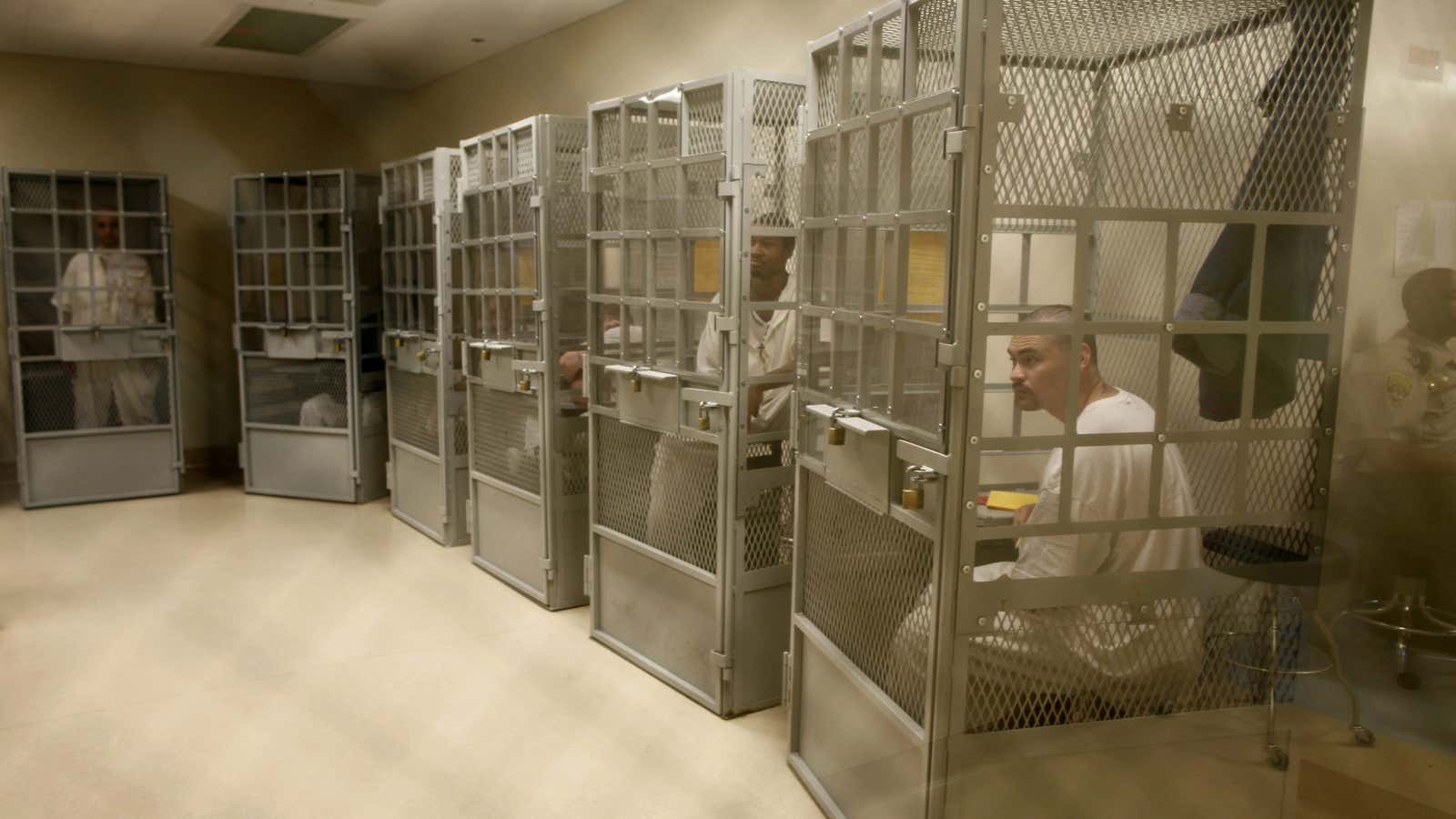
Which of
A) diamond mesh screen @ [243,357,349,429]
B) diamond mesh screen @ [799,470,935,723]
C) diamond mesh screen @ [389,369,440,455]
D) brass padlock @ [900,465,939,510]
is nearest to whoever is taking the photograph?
brass padlock @ [900,465,939,510]

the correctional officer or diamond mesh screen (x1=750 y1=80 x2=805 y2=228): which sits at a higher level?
diamond mesh screen (x1=750 y1=80 x2=805 y2=228)

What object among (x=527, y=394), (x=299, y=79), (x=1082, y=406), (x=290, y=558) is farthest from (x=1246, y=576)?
(x=299, y=79)

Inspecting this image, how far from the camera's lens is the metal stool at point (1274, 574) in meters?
1.21

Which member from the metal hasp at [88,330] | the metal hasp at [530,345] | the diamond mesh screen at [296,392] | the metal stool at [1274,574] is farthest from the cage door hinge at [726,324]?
the metal hasp at [88,330]

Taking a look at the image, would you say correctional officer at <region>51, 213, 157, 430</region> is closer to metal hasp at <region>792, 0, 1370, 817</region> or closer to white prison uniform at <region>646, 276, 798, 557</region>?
white prison uniform at <region>646, 276, 798, 557</region>

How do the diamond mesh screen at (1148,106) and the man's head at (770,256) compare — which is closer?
the diamond mesh screen at (1148,106)

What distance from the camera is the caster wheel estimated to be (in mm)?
1248

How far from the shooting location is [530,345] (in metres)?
3.79

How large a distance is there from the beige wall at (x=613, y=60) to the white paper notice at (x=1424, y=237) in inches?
93.6

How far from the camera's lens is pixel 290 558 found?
447cm

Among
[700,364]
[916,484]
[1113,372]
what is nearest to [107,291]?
[700,364]

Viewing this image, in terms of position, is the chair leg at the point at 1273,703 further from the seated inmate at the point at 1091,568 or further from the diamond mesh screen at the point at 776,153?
the diamond mesh screen at the point at 776,153

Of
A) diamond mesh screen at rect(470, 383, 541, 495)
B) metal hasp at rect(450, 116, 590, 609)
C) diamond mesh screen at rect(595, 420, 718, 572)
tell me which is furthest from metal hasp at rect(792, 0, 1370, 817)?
diamond mesh screen at rect(470, 383, 541, 495)

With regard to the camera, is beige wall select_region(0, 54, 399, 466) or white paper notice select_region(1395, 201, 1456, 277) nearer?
white paper notice select_region(1395, 201, 1456, 277)
